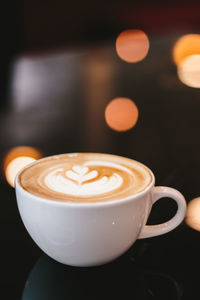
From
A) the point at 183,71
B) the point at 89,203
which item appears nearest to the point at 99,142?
the point at 89,203

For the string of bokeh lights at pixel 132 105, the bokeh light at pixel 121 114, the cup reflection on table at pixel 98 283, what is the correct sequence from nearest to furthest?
the cup reflection on table at pixel 98 283
the string of bokeh lights at pixel 132 105
the bokeh light at pixel 121 114

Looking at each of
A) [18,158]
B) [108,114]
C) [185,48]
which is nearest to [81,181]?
[18,158]

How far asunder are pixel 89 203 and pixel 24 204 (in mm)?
90

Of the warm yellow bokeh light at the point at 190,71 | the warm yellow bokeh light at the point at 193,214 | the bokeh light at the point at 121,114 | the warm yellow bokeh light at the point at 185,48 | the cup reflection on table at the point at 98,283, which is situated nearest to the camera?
the cup reflection on table at the point at 98,283

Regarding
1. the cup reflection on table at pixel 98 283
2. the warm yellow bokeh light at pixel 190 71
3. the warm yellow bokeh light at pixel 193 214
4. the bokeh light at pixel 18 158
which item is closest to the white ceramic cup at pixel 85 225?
the cup reflection on table at pixel 98 283

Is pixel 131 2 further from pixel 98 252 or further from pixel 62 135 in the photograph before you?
pixel 98 252

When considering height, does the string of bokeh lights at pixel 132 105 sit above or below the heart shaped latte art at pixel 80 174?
below

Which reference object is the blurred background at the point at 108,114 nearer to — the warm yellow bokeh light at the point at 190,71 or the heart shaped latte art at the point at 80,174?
the warm yellow bokeh light at the point at 190,71

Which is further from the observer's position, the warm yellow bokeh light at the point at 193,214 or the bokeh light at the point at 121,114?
the bokeh light at the point at 121,114

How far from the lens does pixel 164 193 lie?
0.53 metres

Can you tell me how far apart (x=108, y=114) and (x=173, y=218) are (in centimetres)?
63

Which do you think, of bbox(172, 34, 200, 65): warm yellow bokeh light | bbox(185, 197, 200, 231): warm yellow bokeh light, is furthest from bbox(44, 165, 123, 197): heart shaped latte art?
bbox(172, 34, 200, 65): warm yellow bokeh light

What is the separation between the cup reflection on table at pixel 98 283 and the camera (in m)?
0.46

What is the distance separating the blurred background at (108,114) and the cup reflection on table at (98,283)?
0.02 meters
